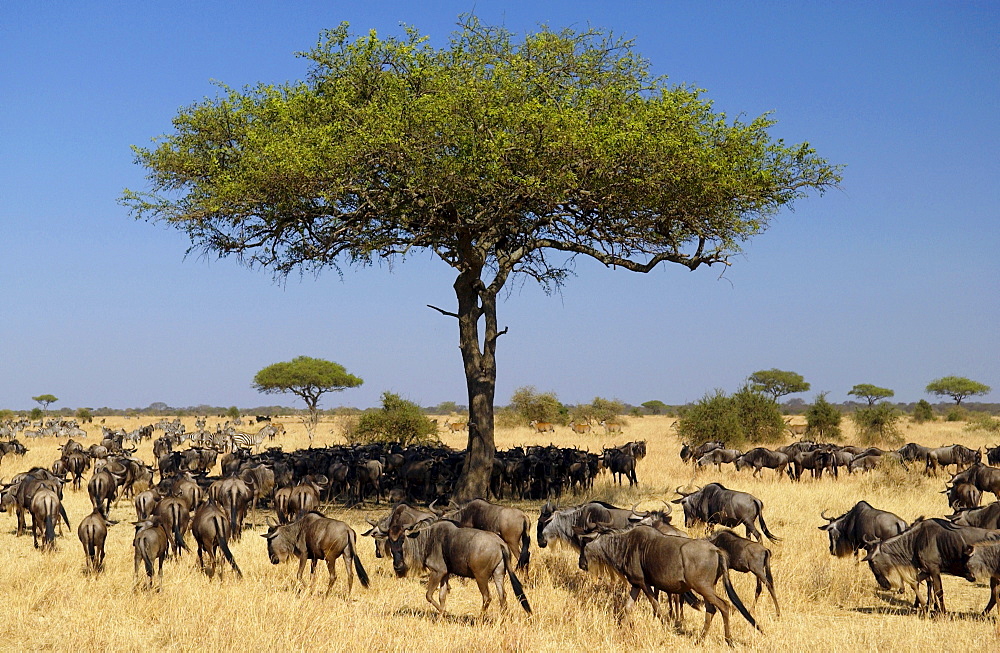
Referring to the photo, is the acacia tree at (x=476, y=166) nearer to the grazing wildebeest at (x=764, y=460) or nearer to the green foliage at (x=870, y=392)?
the grazing wildebeest at (x=764, y=460)

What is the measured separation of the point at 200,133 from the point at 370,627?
13223mm

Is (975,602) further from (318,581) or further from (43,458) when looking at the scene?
(43,458)

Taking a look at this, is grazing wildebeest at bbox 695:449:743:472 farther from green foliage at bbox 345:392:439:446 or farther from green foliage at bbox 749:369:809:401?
green foliage at bbox 749:369:809:401

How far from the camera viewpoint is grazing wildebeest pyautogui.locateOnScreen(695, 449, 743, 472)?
2262cm

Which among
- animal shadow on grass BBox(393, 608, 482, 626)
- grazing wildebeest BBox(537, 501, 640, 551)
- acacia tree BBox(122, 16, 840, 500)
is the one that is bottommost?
animal shadow on grass BBox(393, 608, 482, 626)

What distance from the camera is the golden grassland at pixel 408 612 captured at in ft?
24.2

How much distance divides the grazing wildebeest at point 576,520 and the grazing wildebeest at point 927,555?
273 cm

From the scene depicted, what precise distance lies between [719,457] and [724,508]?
11.5 metres

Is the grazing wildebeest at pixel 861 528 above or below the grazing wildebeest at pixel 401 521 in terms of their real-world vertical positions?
below

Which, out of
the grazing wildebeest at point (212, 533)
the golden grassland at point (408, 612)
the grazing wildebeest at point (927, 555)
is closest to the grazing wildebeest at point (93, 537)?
the golden grassland at point (408, 612)

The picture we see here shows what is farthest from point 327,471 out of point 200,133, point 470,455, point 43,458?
point 43,458

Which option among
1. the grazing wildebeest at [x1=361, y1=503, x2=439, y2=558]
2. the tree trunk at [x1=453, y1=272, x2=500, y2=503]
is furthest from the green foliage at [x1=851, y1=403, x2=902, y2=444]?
the grazing wildebeest at [x1=361, y1=503, x2=439, y2=558]

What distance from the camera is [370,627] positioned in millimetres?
7699

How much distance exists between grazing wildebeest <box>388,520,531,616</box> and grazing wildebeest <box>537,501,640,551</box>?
1.44m
